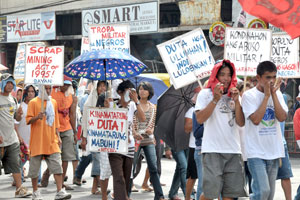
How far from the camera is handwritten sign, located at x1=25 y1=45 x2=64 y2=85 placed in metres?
10.4

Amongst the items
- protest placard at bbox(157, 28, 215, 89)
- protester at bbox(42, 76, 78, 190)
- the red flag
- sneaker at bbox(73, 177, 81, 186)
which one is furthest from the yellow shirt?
the red flag

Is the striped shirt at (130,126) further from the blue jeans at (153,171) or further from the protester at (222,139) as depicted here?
the protester at (222,139)

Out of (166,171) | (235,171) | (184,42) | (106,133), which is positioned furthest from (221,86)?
(166,171)

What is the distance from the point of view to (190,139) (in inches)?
353

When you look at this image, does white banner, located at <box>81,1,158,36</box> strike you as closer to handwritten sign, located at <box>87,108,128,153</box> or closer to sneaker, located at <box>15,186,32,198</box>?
sneaker, located at <box>15,186,32,198</box>

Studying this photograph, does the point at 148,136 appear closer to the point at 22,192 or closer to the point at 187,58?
the point at 187,58

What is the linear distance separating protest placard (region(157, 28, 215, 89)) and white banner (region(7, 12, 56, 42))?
20.3m

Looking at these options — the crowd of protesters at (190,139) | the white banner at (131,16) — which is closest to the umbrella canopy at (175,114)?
the crowd of protesters at (190,139)

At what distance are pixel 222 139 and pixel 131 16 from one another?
18.9m

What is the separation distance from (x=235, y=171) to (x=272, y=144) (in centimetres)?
47

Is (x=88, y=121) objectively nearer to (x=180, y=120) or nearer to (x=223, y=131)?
(x=180, y=120)

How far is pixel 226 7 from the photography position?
24.6 meters

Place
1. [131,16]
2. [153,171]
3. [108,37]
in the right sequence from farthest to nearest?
1. [131,16]
2. [108,37]
3. [153,171]

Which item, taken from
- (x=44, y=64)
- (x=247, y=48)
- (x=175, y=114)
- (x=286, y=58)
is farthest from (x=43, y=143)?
(x=286, y=58)
